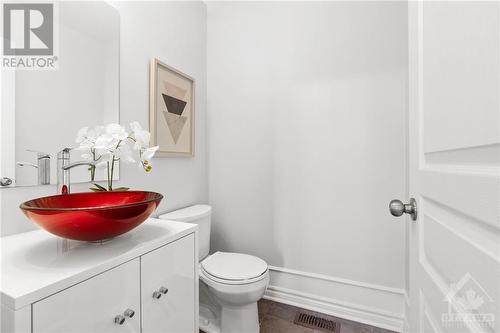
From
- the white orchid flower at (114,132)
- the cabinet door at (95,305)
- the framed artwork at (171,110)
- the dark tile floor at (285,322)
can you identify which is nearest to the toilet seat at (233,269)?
the dark tile floor at (285,322)

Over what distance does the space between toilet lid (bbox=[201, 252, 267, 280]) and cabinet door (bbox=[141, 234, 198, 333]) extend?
0.35 meters

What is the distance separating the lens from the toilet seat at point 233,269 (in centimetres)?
124

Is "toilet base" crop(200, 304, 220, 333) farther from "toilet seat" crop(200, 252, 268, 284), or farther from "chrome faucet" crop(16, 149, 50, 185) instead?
"chrome faucet" crop(16, 149, 50, 185)

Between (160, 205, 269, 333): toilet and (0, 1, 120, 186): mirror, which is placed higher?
(0, 1, 120, 186): mirror

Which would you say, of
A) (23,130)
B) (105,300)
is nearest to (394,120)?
(105,300)

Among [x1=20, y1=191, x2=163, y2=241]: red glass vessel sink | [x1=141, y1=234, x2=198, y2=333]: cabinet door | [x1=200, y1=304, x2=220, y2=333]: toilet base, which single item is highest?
[x1=20, y1=191, x2=163, y2=241]: red glass vessel sink

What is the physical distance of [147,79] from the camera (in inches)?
54.4

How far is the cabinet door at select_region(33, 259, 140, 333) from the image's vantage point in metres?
0.50

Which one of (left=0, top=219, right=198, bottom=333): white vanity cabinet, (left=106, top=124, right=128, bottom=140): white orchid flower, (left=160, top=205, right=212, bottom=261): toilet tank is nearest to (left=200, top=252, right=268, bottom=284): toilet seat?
(left=160, top=205, right=212, bottom=261): toilet tank

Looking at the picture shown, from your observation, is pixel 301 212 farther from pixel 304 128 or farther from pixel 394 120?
pixel 394 120

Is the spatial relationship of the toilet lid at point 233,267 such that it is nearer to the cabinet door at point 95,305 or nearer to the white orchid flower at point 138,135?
the cabinet door at point 95,305

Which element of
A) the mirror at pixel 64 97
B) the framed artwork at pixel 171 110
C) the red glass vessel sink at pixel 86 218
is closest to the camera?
the red glass vessel sink at pixel 86 218

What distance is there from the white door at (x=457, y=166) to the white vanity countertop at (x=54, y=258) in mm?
757

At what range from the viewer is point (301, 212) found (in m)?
1.67
